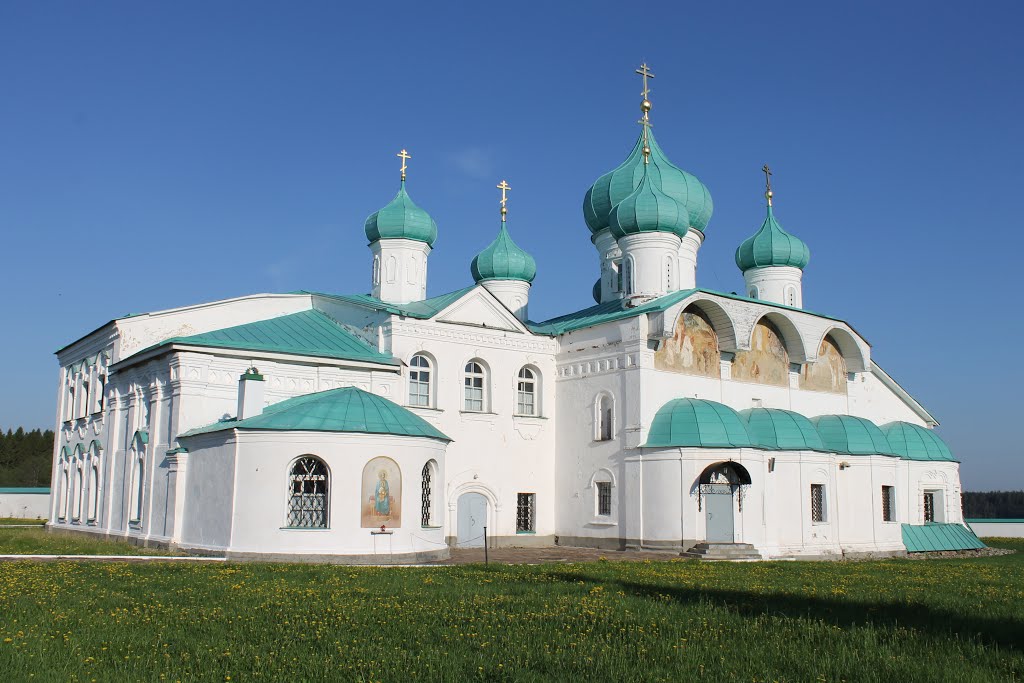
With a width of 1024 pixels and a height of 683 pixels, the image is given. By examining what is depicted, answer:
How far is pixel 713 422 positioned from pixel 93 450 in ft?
54.2

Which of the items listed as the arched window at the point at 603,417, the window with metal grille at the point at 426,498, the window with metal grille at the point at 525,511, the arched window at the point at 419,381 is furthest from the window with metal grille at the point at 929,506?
the window with metal grille at the point at 426,498

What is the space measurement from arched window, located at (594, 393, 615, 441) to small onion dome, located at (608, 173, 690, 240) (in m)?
4.95

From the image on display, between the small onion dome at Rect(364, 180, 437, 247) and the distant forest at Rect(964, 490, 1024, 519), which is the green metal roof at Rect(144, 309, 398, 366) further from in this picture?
the distant forest at Rect(964, 490, 1024, 519)

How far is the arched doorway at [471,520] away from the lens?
2341 cm

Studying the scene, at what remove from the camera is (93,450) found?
83.5 feet

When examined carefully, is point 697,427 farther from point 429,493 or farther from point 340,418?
point 340,418

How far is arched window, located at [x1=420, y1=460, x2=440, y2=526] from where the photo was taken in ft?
63.9

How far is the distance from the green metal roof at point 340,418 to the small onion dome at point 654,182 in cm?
1138

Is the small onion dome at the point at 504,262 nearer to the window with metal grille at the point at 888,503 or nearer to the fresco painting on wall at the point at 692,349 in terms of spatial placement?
the fresco painting on wall at the point at 692,349

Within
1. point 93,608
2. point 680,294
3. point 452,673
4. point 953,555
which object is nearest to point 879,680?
point 452,673

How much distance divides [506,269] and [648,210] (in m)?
6.57

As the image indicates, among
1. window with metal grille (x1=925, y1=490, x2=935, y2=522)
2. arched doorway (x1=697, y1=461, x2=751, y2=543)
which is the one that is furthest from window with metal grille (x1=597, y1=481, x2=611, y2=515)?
window with metal grille (x1=925, y1=490, x2=935, y2=522)

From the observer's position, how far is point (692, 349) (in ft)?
78.1

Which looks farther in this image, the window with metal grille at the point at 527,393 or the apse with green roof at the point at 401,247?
the apse with green roof at the point at 401,247
